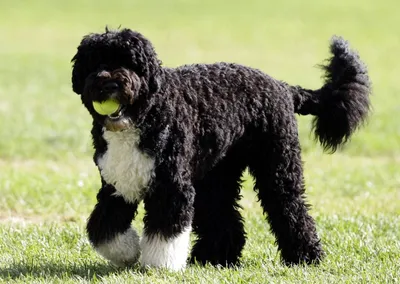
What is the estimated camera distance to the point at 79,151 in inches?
627

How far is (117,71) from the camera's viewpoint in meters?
6.68

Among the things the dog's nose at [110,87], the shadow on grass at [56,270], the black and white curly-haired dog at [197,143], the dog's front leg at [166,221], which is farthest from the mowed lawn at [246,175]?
the dog's nose at [110,87]

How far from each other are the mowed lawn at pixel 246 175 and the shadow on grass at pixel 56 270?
0.6 inches

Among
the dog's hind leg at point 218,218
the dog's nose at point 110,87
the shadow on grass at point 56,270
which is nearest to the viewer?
the dog's nose at point 110,87

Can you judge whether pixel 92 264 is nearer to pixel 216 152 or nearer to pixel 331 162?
pixel 216 152

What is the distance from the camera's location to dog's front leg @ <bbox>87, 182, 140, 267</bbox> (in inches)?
282

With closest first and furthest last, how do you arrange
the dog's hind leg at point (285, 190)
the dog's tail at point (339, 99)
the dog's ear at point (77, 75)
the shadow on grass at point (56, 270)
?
the dog's ear at point (77, 75) < the shadow on grass at point (56, 270) < the dog's hind leg at point (285, 190) < the dog's tail at point (339, 99)

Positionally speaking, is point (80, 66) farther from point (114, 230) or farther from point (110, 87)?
point (114, 230)

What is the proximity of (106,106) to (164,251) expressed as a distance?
1.17m

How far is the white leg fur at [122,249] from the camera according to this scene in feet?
23.5

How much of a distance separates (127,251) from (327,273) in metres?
1.56

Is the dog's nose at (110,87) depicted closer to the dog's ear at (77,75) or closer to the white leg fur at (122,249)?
the dog's ear at (77,75)

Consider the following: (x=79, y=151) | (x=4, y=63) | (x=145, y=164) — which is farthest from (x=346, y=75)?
(x=4, y=63)

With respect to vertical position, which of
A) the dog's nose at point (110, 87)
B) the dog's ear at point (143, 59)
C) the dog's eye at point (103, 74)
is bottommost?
the dog's nose at point (110, 87)
